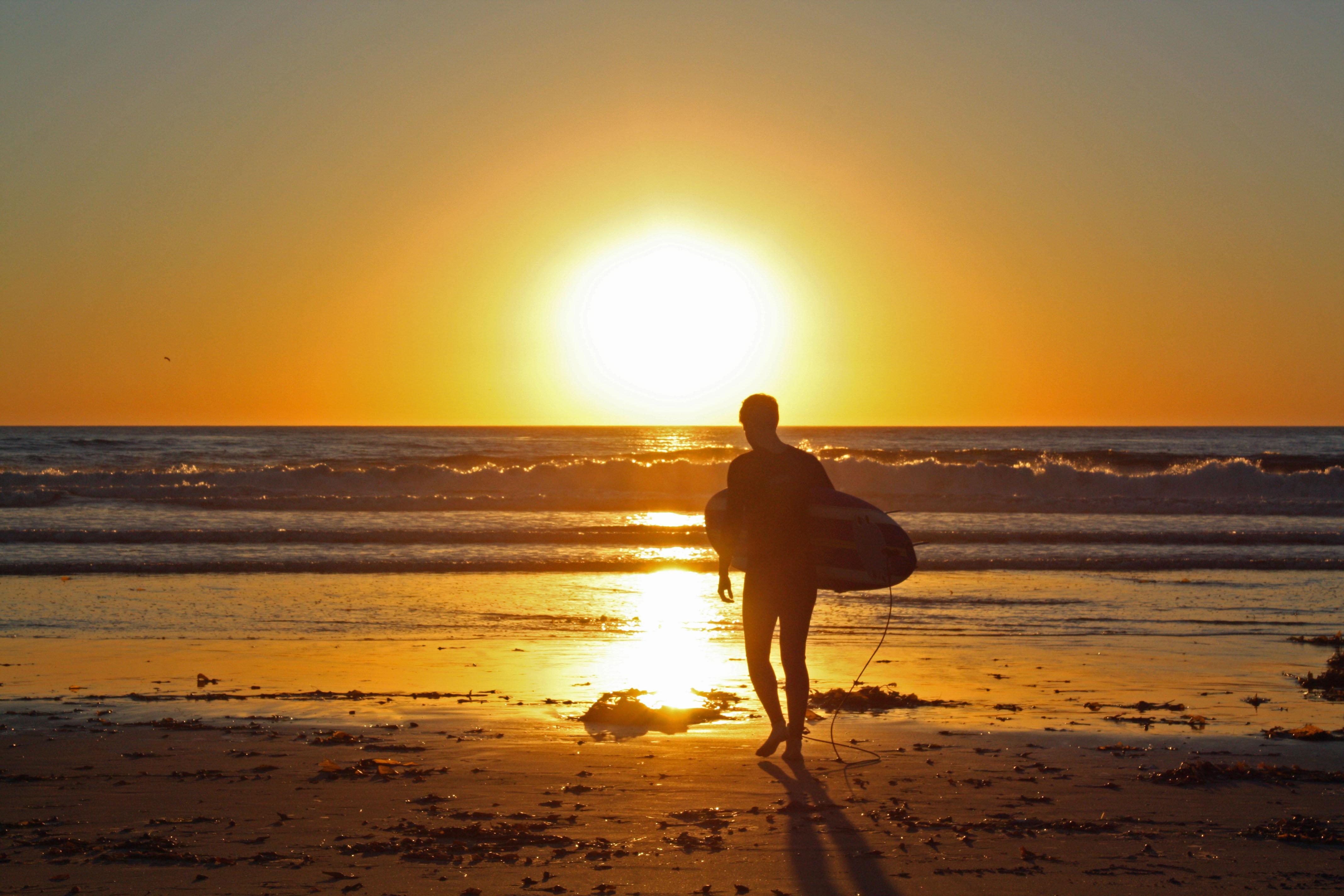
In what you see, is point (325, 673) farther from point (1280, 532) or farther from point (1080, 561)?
point (1280, 532)

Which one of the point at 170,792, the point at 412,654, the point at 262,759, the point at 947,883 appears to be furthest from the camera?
the point at 412,654

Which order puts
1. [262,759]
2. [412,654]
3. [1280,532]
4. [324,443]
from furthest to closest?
[324,443]
[1280,532]
[412,654]
[262,759]

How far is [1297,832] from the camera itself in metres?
4.08

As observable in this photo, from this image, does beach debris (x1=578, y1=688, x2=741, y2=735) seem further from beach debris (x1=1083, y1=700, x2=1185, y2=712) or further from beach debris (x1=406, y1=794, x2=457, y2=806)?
beach debris (x1=1083, y1=700, x2=1185, y2=712)

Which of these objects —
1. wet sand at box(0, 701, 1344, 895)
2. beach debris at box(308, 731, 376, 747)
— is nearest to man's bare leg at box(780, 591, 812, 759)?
wet sand at box(0, 701, 1344, 895)

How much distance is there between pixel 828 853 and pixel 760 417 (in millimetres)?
2202

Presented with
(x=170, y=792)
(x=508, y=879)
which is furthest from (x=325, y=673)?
(x=508, y=879)

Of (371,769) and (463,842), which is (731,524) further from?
(371,769)

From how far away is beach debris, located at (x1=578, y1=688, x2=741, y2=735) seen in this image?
5.93 m

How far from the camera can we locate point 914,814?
14.2 feet

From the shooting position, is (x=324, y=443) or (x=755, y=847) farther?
(x=324, y=443)

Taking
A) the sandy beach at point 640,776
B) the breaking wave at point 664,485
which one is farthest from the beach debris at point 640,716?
the breaking wave at point 664,485

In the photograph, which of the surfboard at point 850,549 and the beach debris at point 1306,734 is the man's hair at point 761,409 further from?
the beach debris at point 1306,734

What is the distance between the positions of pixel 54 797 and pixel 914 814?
388cm
